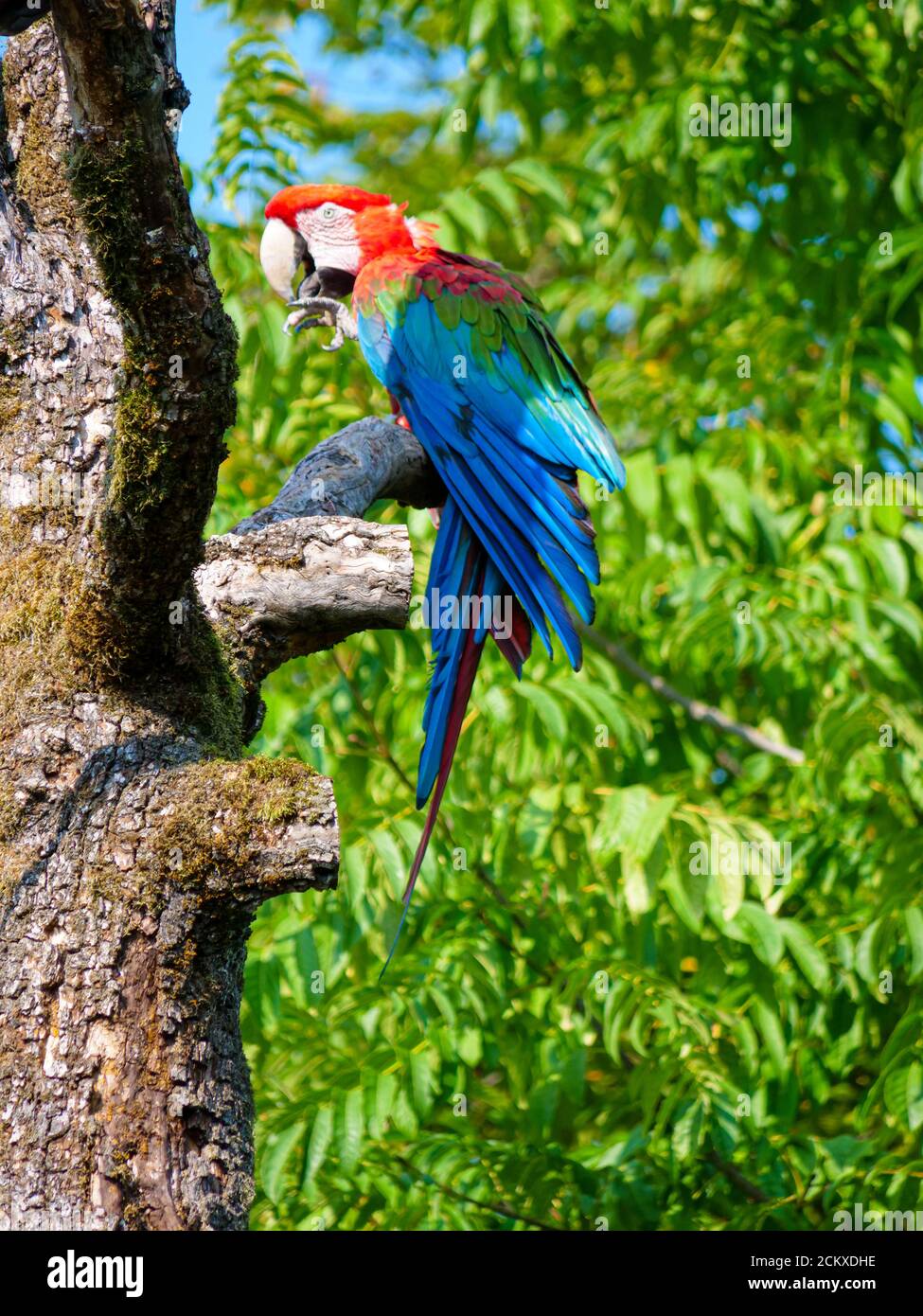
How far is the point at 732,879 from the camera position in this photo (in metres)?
2.39

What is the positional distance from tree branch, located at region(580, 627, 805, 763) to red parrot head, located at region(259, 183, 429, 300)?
3.78 ft

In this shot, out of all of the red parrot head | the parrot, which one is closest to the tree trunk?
the parrot

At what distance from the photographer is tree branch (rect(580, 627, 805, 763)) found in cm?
322

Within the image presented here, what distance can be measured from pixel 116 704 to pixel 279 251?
91.5 inches

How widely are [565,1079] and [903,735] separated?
1.00m

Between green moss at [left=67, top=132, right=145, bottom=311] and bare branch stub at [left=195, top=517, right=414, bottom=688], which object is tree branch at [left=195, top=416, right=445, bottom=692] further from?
green moss at [left=67, top=132, right=145, bottom=311]

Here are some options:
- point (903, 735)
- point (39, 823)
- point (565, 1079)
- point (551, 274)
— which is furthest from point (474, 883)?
point (551, 274)

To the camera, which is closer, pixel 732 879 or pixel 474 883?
pixel 732 879

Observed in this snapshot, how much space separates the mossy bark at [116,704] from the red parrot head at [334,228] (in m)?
1.80

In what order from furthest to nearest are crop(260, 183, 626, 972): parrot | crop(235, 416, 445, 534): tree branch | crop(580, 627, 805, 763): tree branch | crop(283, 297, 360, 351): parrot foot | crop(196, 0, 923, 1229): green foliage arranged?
crop(580, 627, 805, 763): tree branch, crop(283, 297, 360, 351): parrot foot, crop(196, 0, 923, 1229): green foliage, crop(260, 183, 626, 972): parrot, crop(235, 416, 445, 534): tree branch

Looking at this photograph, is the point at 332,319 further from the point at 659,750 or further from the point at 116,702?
the point at 116,702

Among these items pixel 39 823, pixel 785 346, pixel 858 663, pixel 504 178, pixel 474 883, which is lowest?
pixel 474 883

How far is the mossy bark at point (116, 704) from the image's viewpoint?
1.16 m
